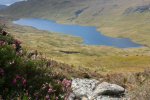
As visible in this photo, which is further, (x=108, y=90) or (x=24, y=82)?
(x=108, y=90)

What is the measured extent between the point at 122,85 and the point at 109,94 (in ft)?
6.53

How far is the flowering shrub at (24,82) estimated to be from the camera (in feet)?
21.1

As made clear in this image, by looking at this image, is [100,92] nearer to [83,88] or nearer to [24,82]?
[83,88]

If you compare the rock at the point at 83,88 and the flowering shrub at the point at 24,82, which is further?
the rock at the point at 83,88

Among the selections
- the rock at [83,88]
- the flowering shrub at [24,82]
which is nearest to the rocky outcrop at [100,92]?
the rock at [83,88]

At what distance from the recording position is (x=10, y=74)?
6750 mm

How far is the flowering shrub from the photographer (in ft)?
21.1

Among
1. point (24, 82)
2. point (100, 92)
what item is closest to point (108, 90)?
point (100, 92)

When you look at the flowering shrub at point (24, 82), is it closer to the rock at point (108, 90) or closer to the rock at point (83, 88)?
the rock at point (83, 88)

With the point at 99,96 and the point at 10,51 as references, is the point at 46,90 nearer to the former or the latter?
the point at 10,51

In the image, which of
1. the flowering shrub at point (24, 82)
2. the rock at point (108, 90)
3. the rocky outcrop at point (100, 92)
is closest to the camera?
the flowering shrub at point (24, 82)

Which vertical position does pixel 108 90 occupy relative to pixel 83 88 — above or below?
above

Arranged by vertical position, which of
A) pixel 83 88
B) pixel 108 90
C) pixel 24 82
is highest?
pixel 24 82

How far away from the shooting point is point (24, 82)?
673cm
